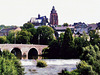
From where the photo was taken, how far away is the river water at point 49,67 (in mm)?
40375

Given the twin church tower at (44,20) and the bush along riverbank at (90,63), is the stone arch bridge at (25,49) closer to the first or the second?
the bush along riverbank at (90,63)

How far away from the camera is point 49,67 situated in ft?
143

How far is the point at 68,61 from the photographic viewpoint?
158ft

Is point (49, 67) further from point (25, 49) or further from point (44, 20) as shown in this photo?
point (44, 20)

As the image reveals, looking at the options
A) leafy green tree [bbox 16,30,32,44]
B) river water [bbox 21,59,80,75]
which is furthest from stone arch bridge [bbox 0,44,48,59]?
river water [bbox 21,59,80,75]

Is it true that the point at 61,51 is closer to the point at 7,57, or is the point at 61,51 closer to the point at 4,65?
the point at 7,57

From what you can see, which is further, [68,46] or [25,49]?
[25,49]

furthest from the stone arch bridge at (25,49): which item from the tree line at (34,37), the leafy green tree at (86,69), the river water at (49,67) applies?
the leafy green tree at (86,69)

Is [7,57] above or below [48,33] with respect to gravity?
below

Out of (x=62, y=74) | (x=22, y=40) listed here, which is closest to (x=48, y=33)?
(x=22, y=40)

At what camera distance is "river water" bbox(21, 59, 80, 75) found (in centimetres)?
4038

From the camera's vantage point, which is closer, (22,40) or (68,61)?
(68,61)

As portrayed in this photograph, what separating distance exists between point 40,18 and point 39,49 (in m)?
63.8

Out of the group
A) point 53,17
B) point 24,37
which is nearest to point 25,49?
point 24,37
